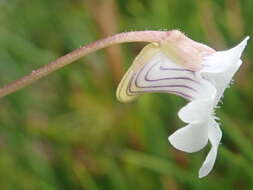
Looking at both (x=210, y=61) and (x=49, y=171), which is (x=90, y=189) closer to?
(x=49, y=171)

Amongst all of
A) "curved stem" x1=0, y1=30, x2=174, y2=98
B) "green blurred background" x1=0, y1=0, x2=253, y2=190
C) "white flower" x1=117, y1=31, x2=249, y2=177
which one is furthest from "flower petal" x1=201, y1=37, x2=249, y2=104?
"green blurred background" x1=0, y1=0, x2=253, y2=190

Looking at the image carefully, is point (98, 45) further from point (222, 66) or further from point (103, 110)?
point (103, 110)

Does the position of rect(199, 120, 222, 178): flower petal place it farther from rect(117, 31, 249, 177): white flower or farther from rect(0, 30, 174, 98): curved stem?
rect(0, 30, 174, 98): curved stem

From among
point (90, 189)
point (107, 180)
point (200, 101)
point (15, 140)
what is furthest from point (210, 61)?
point (15, 140)

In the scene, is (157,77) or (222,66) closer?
(222,66)

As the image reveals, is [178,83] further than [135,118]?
No

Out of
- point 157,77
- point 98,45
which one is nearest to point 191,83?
point 157,77

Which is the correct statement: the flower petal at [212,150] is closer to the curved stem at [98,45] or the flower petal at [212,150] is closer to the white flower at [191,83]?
the white flower at [191,83]
